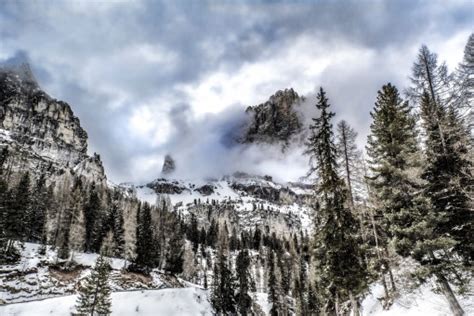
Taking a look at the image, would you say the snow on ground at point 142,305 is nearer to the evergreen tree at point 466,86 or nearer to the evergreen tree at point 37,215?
the evergreen tree at point 37,215

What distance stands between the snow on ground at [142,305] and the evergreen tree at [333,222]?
31.8 m

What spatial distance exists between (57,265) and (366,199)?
52.1 metres

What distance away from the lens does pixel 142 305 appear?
4541cm

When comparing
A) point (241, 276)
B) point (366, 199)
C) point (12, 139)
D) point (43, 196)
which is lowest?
point (241, 276)

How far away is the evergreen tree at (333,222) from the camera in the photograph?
19.6m

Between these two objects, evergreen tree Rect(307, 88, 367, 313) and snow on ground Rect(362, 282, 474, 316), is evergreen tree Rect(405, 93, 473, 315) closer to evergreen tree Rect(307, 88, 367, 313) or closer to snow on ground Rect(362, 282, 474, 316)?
snow on ground Rect(362, 282, 474, 316)

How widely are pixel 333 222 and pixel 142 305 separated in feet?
115

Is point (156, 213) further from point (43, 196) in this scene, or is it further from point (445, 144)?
point (445, 144)

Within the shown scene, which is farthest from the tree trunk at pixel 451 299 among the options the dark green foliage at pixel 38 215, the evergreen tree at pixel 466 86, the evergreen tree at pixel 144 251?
the dark green foliage at pixel 38 215

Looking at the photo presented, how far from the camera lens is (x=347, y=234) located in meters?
20.0

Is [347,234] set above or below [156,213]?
below

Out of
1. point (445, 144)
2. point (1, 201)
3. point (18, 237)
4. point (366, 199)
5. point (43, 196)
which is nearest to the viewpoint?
point (445, 144)

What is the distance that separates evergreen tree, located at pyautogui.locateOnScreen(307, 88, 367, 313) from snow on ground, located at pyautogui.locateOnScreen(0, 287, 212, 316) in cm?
3184

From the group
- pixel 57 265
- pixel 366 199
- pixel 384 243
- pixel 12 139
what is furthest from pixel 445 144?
pixel 12 139
